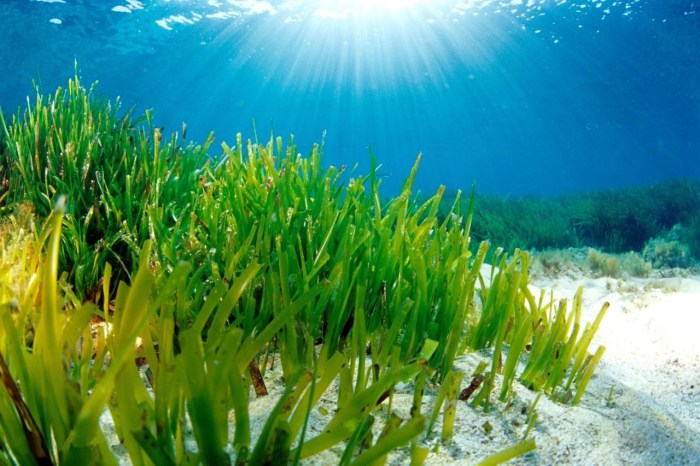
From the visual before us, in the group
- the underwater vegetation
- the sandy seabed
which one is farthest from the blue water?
the sandy seabed

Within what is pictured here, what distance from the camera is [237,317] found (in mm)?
1668

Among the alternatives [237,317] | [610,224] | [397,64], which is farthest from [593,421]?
[397,64]

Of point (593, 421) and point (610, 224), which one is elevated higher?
point (593, 421)

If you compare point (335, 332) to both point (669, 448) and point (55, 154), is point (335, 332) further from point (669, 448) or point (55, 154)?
point (55, 154)

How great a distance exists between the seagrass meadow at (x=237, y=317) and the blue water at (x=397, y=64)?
1190 cm

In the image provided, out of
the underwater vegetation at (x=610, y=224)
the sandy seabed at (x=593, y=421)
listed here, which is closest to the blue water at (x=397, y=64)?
the underwater vegetation at (x=610, y=224)

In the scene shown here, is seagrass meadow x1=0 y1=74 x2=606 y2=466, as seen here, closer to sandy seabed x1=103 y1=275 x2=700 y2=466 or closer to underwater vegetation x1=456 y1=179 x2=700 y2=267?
sandy seabed x1=103 y1=275 x2=700 y2=466

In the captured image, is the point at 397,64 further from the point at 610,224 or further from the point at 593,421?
the point at 593,421

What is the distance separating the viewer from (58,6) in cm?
2753

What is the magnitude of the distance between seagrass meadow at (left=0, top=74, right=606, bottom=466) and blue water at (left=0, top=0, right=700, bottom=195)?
468 inches

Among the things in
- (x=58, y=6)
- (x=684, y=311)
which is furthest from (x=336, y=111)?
(x=684, y=311)

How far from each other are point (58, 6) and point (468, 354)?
33842 millimetres

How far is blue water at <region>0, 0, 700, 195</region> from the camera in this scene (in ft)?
103

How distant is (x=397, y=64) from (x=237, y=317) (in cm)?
4730
